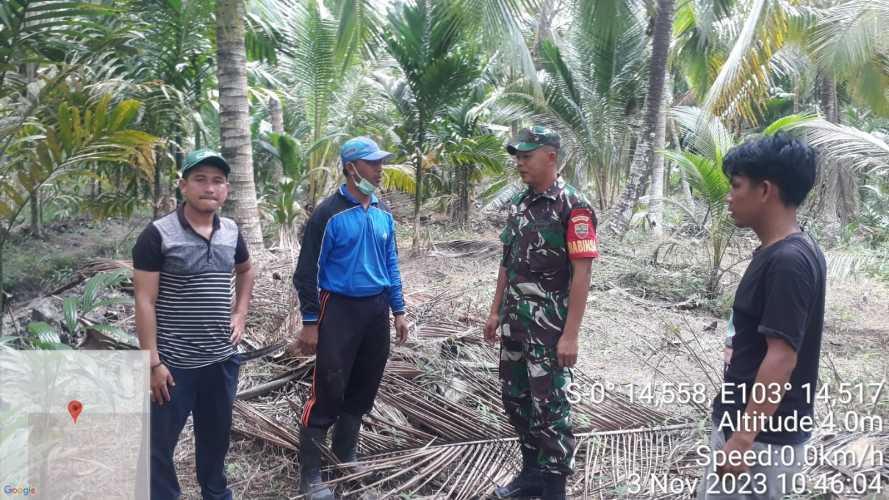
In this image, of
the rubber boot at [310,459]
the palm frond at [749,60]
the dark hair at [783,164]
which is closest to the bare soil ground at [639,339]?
the rubber boot at [310,459]

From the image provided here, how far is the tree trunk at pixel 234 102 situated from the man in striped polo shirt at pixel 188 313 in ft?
9.56

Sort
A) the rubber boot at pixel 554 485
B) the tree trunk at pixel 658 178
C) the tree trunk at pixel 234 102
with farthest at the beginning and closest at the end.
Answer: the tree trunk at pixel 658 178
the tree trunk at pixel 234 102
the rubber boot at pixel 554 485

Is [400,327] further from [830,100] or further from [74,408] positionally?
[830,100]

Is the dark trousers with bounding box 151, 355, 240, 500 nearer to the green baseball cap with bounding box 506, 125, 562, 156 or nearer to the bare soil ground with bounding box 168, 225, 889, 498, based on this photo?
the bare soil ground with bounding box 168, 225, 889, 498

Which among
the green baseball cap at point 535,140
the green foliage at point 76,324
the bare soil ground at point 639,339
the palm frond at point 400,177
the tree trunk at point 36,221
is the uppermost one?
the palm frond at point 400,177

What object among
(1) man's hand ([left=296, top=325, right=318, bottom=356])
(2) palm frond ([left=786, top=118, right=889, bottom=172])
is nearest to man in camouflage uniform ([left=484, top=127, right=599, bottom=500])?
(1) man's hand ([left=296, top=325, right=318, bottom=356])

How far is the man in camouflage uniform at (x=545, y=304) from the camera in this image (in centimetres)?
298

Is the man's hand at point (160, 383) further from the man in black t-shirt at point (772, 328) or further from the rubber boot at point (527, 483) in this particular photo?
the man in black t-shirt at point (772, 328)

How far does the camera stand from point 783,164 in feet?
6.11

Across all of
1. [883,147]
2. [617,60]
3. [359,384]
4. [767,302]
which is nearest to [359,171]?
[359,384]

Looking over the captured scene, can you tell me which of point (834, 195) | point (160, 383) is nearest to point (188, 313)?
point (160, 383)

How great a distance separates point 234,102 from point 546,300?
3.69 m

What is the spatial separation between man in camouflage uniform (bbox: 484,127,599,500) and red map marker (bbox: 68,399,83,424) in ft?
6.23

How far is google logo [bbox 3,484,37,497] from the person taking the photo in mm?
2436
